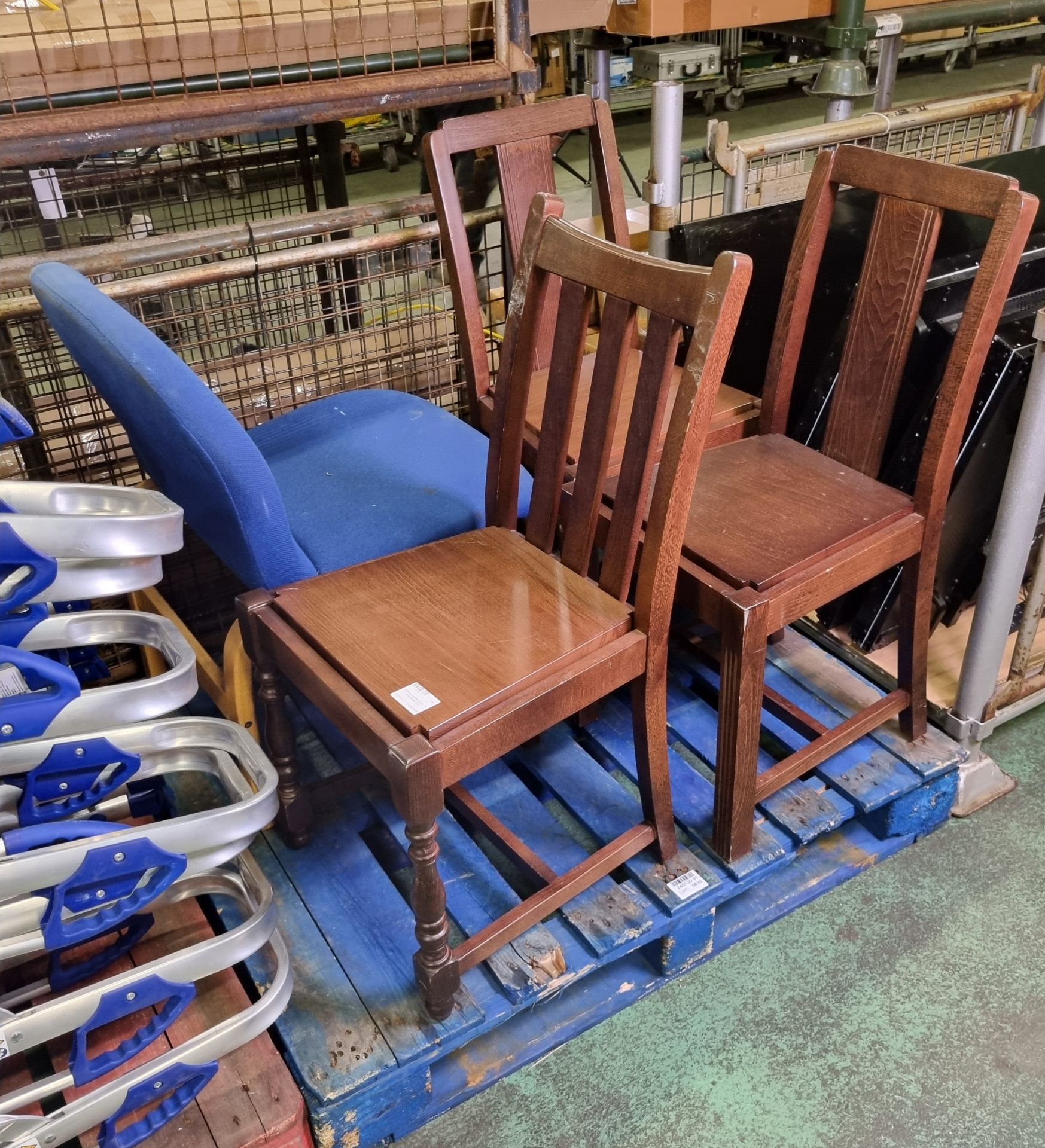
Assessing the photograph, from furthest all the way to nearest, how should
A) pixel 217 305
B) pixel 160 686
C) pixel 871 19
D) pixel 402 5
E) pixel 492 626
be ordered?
pixel 871 19
pixel 402 5
pixel 217 305
pixel 492 626
pixel 160 686

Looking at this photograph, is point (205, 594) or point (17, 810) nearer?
point (17, 810)

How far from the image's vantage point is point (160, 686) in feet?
4.19

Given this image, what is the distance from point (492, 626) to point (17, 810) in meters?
0.65

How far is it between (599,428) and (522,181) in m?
0.93

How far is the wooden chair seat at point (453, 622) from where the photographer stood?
1385 mm

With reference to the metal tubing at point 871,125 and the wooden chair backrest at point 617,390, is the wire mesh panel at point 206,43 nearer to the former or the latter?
the metal tubing at point 871,125

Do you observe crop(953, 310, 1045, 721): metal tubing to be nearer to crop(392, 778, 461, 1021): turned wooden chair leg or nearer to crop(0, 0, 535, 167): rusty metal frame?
crop(392, 778, 461, 1021): turned wooden chair leg

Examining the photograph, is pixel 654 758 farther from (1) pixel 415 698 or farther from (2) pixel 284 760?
(2) pixel 284 760

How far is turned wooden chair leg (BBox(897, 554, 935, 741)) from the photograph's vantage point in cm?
178

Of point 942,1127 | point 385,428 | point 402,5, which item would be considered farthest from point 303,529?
point 942,1127

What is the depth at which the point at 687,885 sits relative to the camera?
66.0 inches

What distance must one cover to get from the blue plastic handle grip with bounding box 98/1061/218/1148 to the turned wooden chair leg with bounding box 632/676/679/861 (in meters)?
0.73

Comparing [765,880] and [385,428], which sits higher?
[385,428]

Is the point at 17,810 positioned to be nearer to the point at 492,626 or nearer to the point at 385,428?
the point at 492,626
